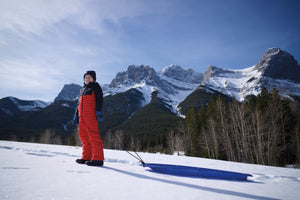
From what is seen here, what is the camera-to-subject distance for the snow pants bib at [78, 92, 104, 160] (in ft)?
10.3

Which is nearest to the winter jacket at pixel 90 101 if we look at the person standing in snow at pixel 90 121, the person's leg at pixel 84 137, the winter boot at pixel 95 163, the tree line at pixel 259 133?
the person standing in snow at pixel 90 121

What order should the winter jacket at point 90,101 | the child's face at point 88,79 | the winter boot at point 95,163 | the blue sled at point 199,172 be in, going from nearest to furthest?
the blue sled at point 199,172 < the winter boot at point 95,163 < the winter jacket at point 90,101 < the child's face at point 88,79

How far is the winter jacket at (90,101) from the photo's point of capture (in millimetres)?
3375

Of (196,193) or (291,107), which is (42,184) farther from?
(291,107)

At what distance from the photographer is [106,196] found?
1.39 metres

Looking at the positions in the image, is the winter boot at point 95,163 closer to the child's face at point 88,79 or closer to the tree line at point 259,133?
the child's face at point 88,79

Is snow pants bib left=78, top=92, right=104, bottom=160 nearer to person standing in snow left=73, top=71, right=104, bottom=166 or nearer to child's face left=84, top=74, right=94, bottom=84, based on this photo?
person standing in snow left=73, top=71, right=104, bottom=166

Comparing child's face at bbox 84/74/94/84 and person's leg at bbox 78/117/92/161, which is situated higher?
child's face at bbox 84/74/94/84

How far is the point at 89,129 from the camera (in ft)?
10.5

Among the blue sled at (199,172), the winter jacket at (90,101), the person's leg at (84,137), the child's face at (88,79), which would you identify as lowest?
the blue sled at (199,172)

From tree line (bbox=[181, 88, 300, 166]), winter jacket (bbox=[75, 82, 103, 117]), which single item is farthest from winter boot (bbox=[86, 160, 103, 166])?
Result: tree line (bbox=[181, 88, 300, 166])

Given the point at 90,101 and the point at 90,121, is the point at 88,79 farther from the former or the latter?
the point at 90,121

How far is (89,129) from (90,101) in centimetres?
67

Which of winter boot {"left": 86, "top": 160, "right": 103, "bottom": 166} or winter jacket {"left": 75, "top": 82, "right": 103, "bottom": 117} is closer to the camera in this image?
winter boot {"left": 86, "top": 160, "right": 103, "bottom": 166}
